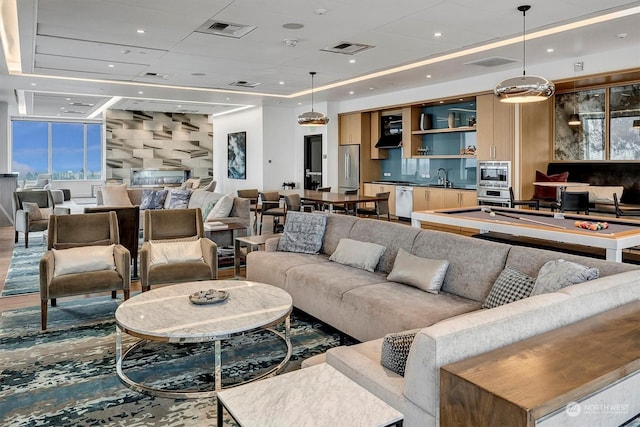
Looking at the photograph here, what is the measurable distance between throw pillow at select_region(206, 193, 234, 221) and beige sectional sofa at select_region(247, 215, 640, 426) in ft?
7.47

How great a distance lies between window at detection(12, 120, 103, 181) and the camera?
17.4 meters

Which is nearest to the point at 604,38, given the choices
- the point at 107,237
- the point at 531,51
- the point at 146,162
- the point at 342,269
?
the point at 531,51

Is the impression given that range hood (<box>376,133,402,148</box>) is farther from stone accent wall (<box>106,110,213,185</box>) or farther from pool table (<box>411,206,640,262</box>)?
stone accent wall (<box>106,110,213,185</box>)

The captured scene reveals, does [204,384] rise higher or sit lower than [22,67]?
lower

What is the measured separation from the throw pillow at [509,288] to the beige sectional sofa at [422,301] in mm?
122

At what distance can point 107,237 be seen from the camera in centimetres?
482

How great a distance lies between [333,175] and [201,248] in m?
7.76

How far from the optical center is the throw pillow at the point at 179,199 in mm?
8695

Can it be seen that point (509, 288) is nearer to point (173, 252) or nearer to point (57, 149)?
point (173, 252)

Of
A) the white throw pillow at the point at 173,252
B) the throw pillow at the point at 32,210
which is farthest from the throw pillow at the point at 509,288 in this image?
the throw pillow at the point at 32,210

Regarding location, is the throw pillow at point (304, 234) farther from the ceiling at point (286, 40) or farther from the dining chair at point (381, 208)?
the dining chair at point (381, 208)

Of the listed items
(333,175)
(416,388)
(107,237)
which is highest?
(333,175)

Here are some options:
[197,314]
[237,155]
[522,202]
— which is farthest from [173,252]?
[237,155]

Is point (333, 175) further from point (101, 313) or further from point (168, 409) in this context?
point (168, 409)
